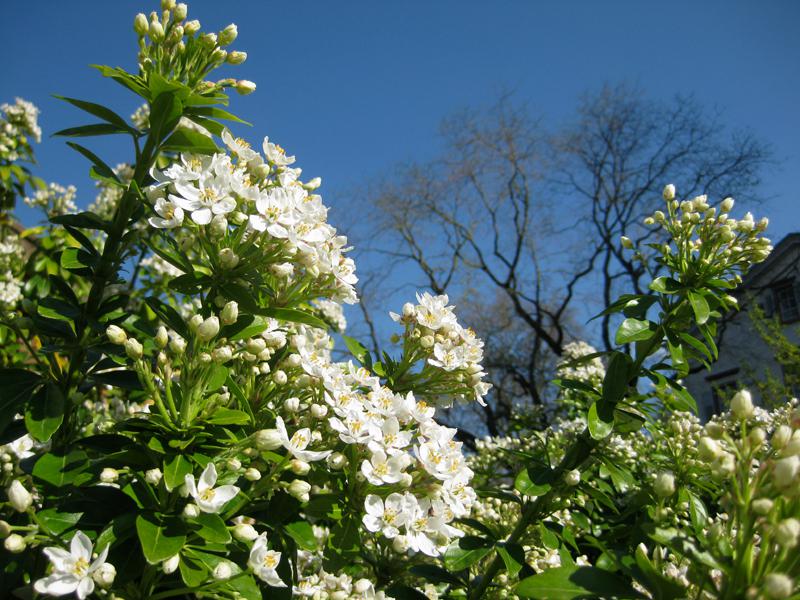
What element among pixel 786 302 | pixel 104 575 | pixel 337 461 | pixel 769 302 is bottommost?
pixel 104 575

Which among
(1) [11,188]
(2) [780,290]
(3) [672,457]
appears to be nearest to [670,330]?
(3) [672,457]

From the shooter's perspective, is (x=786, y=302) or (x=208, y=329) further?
(x=786, y=302)

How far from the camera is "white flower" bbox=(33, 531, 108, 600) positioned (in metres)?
→ 1.28

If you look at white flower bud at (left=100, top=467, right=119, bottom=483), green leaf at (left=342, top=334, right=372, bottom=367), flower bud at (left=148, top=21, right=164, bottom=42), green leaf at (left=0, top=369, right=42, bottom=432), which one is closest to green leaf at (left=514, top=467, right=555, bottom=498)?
green leaf at (left=342, top=334, right=372, bottom=367)

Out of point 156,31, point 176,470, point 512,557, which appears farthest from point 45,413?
point 512,557

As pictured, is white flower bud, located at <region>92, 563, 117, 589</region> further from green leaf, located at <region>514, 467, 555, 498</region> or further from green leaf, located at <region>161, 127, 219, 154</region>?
green leaf, located at <region>514, 467, 555, 498</region>

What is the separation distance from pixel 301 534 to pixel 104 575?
0.55m

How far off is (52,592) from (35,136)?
615 centimetres

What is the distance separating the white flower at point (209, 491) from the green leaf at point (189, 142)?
1.06 metres

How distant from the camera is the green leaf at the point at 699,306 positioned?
216 centimetres

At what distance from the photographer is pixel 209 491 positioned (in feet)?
4.65

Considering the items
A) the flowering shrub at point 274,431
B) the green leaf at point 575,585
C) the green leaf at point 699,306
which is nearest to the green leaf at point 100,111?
the flowering shrub at point 274,431

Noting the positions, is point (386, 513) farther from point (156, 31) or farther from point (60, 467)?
point (156, 31)

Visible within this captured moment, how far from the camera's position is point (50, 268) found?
14.7 ft
